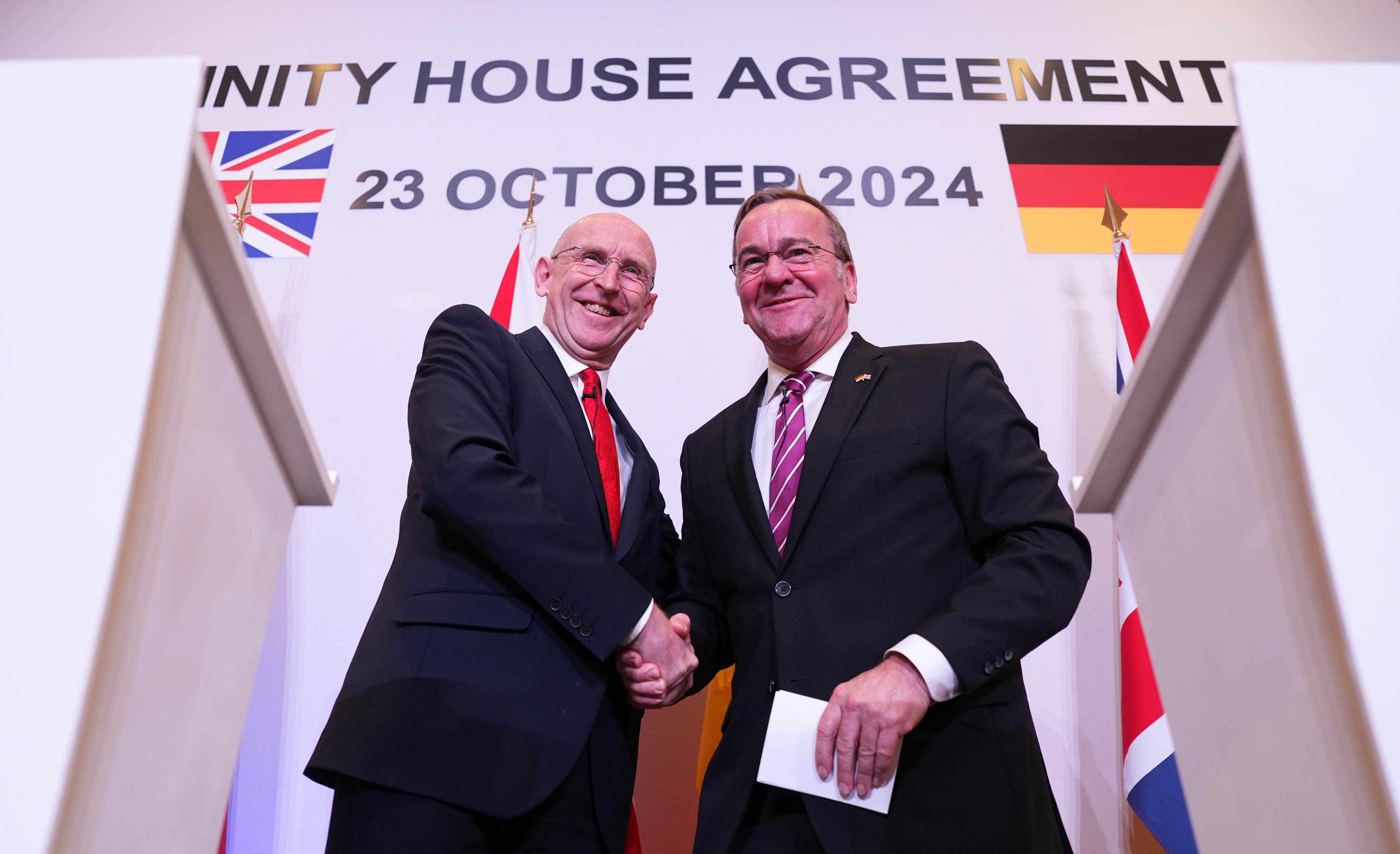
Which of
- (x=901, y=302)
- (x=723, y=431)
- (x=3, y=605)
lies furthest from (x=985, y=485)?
(x=901, y=302)

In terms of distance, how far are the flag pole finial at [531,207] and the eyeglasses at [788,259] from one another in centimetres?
120

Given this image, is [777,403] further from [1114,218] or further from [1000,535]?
[1114,218]

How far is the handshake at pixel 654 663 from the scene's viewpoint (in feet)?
6.04

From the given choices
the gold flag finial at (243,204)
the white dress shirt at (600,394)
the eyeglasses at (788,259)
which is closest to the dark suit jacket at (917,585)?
the white dress shirt at (600,394)

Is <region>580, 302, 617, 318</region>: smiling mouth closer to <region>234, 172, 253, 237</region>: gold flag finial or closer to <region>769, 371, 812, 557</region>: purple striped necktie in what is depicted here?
<region>769, 371, 812, 557</region>: purple striped necktie

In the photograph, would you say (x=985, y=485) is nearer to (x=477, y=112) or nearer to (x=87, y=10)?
(x=477, y=112)

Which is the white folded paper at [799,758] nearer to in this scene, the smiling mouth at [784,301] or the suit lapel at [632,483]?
the suit lapel at [632,483]

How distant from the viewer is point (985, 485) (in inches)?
71.5

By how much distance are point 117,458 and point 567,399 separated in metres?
1.30

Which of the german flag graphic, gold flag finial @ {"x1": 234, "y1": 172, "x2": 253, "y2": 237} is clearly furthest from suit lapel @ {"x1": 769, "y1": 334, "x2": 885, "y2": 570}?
gold flag finial @ {"x1": 234, "y1": 172, "x2": 253, "y2": 237}

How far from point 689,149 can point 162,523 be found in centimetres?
311

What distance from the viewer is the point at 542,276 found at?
2.71 meters

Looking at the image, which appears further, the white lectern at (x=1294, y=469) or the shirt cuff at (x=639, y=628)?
the shirt cuff at (x=639, y=628)

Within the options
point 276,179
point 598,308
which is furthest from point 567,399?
point 276,179
